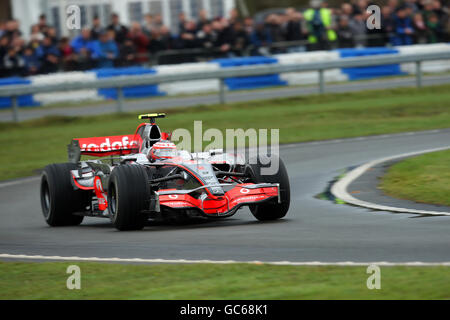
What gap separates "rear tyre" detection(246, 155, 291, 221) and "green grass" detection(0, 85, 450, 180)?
689 cm

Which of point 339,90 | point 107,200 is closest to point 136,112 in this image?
point 339,90

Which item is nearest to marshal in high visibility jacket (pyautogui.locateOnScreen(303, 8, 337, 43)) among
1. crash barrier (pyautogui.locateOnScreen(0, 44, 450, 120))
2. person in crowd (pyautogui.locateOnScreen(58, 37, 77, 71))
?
crash barrier (pyautogui.locateOnScreen(0, 44, 450, 120))

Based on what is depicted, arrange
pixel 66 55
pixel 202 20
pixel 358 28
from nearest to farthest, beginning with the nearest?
pixel 66 55 < pixel 202 20 < pixel 358 28

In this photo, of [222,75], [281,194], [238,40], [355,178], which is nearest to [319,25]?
[238,40]

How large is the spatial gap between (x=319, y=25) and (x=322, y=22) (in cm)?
16

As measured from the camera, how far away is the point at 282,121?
21.0 meters

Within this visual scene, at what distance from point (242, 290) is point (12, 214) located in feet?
21.2

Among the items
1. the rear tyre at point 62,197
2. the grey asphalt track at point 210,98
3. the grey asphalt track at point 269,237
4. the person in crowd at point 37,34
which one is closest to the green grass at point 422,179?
the grey asphalt track at point 269,237

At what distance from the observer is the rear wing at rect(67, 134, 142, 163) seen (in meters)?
12.1

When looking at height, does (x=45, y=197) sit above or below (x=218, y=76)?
below

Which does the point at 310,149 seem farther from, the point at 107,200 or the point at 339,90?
the point at 339,90

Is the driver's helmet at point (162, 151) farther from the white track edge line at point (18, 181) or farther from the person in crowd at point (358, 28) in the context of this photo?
the person in crowd at point (358, 28)

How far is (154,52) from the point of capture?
26156 mm

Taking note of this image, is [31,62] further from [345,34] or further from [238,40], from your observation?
[345,34]
